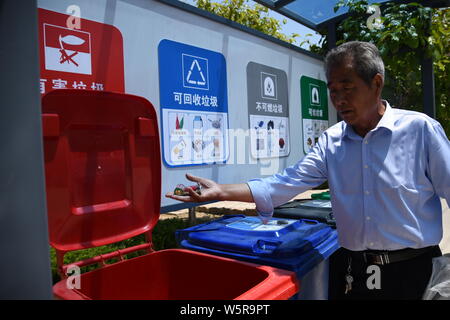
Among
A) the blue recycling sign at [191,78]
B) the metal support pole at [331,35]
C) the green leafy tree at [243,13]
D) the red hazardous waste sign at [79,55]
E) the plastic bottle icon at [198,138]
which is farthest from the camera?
the green leafy tree at [243,13]

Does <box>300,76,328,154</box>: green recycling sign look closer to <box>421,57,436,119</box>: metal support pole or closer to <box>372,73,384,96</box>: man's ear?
<box>421,57,436,119</box>: metal support pole

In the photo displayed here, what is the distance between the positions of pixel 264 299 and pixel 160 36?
85.8 inches

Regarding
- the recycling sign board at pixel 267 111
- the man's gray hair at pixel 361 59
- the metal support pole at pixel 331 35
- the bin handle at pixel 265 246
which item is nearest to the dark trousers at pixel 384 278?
the bin handle at pixel 265 246

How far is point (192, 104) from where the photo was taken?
2912 millimetres

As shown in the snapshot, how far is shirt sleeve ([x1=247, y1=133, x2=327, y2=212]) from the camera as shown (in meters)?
1.64

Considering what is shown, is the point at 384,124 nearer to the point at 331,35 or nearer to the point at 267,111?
the point at 267,111

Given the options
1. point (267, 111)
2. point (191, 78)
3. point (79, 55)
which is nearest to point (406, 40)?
point (267, 111)

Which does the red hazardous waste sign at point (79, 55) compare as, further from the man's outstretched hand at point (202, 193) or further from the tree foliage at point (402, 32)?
the tree foliage at point (402, 32)

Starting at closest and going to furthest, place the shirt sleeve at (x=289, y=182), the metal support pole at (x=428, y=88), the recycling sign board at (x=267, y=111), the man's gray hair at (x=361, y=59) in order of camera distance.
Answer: the man's gray hair at (x=361, y=59) < the shirt sleeve at (x=289, y=182) < the recycling sign board at (x=267, y=111) < the metal support pole at (x=428, y=88)

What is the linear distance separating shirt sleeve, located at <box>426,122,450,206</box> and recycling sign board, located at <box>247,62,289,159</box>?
86.6 inches

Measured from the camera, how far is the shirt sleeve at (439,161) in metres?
1.37

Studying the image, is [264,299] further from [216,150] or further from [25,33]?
[216,150]

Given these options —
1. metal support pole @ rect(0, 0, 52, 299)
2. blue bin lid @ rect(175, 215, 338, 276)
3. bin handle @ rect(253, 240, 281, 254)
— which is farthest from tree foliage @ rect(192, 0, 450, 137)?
metal support pole @ rect(0, 0, 52, 299)

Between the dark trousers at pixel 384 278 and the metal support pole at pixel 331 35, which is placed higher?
the metal support pole at pixel 331 35
